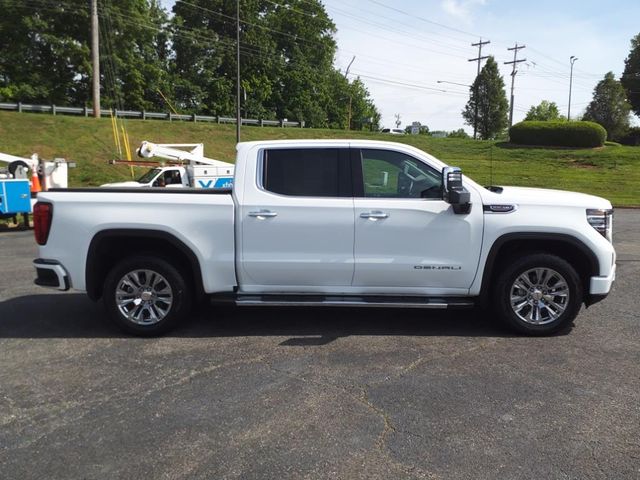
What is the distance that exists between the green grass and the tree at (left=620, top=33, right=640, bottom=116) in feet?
146

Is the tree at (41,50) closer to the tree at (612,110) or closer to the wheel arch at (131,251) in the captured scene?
the wheel arch at (131,251)

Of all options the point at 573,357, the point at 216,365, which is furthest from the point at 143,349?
the point at 573,357

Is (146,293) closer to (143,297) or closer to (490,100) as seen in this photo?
(143,297)

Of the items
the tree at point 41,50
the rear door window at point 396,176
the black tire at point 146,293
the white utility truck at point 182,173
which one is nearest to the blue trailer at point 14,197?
the white utility truck at point 182,173

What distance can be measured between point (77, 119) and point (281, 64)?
34.6 metres

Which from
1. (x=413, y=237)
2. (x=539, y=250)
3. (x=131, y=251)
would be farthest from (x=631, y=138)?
(x=131, y=251)

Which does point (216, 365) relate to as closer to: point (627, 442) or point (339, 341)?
point (339, 341)

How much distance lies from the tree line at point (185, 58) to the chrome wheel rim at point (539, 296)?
44116 millimetres

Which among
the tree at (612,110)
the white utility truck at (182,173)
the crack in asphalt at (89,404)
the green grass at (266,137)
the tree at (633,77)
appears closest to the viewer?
the crack in asphalt at (89,404)

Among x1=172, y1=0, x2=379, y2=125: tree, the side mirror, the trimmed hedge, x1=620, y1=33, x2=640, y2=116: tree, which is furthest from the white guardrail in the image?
x1=620, y1=33, x2=640, y2=116: tree

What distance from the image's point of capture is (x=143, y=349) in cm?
492

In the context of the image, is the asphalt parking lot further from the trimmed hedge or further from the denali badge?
the trimmed hedge

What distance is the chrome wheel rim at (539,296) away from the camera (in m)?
5.20

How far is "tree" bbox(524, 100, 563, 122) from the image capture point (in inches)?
3219
